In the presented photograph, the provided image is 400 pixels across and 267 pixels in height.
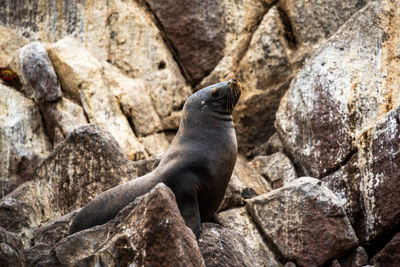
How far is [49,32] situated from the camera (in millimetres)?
14461

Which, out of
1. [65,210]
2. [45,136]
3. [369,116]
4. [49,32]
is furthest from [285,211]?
[49,32]

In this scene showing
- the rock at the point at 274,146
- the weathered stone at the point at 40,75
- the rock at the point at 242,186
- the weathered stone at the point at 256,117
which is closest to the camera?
the rock at the point at 242,186

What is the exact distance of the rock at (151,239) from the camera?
4.75m

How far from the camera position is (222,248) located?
18.8 feet

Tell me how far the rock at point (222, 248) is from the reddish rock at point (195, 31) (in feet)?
26.4

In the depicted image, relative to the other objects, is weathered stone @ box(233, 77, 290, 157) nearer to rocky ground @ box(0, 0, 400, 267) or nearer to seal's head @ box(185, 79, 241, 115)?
rocky ground @ box(0, 0, 400, 267)

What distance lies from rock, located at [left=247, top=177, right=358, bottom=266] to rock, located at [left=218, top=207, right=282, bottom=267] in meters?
0.13

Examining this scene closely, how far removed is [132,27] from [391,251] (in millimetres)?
8022

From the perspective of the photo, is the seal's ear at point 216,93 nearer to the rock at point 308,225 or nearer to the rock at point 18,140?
the rock at point 308,225

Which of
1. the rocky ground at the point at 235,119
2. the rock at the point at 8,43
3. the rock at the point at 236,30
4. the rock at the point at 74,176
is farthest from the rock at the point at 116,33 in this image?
the rock at the point at 74,176

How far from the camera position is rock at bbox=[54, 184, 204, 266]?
4746 mm

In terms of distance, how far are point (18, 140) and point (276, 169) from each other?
466cm

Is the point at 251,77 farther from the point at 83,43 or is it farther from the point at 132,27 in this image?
the point at 83,43

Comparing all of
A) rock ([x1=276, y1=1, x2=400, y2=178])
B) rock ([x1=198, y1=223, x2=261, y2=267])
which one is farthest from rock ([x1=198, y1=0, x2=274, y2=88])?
rock ([x1=198, y1=223, x2=261, y2=267])
